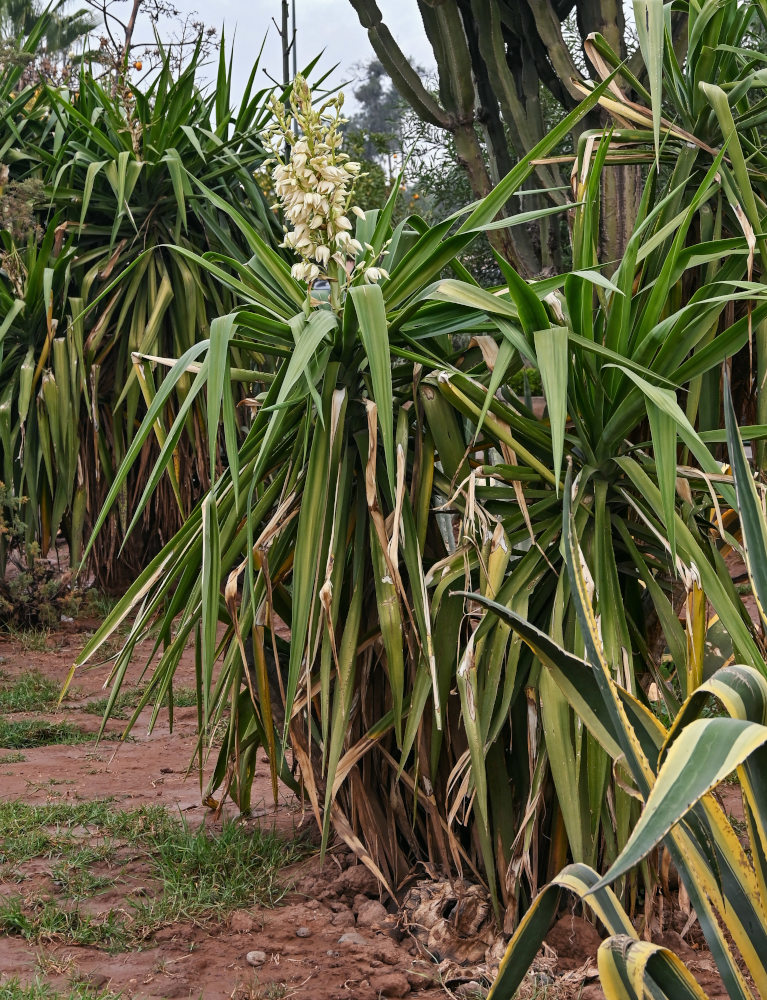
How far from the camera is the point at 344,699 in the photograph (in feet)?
6.91

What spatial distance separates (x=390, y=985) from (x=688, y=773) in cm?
141

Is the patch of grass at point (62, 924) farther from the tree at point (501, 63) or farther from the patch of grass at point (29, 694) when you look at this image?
the tree at point (501, 63)

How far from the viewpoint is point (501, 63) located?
5.00 m

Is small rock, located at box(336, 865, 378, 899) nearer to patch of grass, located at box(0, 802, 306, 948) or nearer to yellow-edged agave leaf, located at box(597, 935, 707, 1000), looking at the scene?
patch of grass, located at box(0, 802, 306, 948)

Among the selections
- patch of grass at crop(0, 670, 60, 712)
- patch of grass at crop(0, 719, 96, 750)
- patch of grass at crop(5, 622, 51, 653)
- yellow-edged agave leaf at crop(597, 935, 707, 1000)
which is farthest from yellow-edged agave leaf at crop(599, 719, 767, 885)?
patch of grass at crop(5, 622, 51, 653)

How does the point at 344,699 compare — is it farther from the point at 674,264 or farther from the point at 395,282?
the point at 674,264

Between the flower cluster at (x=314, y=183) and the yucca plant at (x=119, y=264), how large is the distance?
2.66 meters

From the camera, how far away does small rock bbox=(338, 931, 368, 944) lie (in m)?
2.18

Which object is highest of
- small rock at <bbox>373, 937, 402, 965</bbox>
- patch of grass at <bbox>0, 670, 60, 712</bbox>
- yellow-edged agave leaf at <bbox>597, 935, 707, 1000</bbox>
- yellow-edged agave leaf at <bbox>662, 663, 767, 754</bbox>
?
yellow-edged agave leaf at <bbox>662, 663, 767, 754</bbox>

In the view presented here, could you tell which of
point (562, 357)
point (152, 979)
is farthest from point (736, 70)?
point (152, 979)

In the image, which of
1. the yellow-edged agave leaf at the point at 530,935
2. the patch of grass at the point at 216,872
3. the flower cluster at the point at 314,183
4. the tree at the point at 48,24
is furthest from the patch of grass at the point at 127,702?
the tree at the point at 48,24

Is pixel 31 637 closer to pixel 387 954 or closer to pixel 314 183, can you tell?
pixel 387 954

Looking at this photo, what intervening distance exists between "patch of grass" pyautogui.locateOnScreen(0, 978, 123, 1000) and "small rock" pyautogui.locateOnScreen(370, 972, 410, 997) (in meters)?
0.48

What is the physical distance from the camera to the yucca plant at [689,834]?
102 cm
